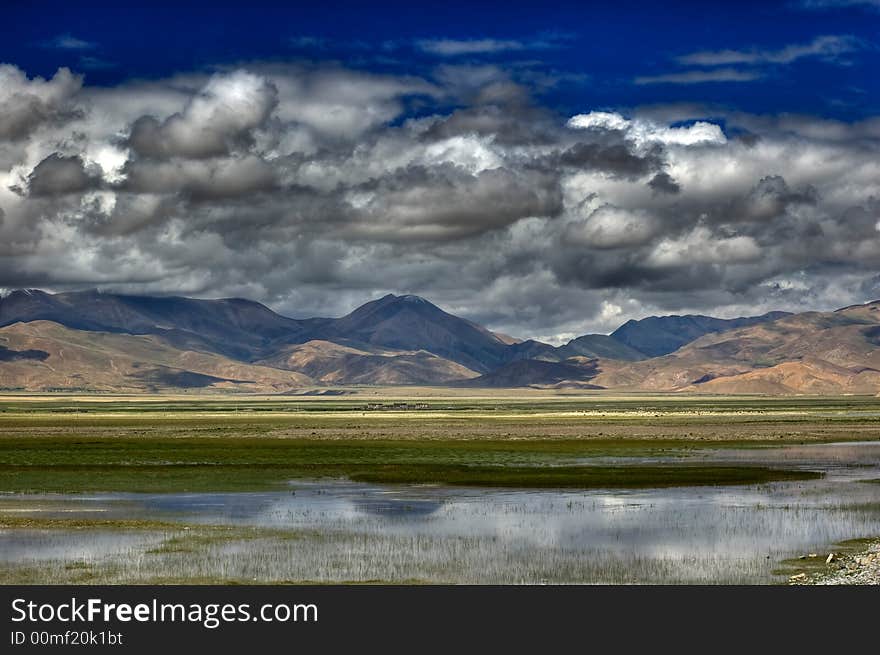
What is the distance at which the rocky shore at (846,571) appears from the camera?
30.3m

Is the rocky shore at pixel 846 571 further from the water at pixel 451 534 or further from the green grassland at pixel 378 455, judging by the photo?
the green grassland at pixel 378 455

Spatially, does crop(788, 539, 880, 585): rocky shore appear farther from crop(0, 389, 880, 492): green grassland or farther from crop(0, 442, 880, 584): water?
crop(0, 389, 880, 492): green grassland

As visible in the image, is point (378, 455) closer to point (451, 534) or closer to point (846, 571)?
point (451, 534)

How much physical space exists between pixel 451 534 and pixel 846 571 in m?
15.6

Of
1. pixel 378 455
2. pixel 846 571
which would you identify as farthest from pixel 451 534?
pixel 378 455

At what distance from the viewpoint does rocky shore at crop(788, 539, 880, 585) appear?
3031cm

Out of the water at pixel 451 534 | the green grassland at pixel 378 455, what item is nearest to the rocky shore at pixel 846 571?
the water at pixel 451 534

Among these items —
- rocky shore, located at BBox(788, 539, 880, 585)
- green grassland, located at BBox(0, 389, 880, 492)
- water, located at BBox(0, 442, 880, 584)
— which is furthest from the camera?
green grassland, located at BBox(0, 389, 880, 492)

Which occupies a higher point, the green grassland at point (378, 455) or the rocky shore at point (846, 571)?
the green grassland at point (378, 455)

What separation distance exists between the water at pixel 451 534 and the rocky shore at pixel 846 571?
1198 mm

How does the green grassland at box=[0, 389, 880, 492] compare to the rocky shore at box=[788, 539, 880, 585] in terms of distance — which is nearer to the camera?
the rocky shore at box=[788, 539, 880, 585]

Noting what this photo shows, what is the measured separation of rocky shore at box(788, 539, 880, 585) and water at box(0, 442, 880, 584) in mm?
1198

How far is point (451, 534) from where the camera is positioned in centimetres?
4234

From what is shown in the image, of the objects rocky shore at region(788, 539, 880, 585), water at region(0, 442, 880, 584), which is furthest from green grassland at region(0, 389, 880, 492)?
rocky shore at region(788, 539, 880, 585)
